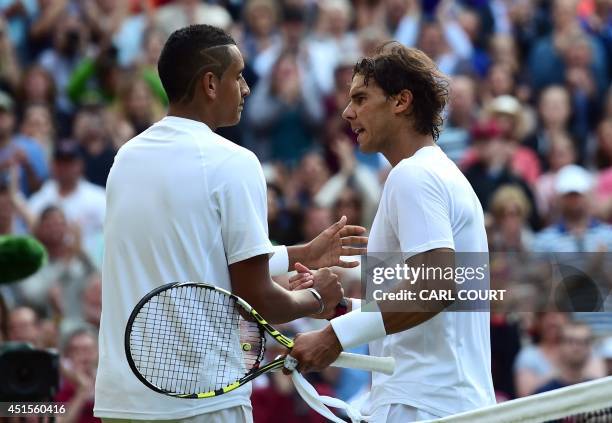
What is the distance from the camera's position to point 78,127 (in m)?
11.2

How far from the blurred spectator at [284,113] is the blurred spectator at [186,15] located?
2.31 feet

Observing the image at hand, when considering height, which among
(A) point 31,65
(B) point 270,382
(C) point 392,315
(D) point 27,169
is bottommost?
(B) point 270,382

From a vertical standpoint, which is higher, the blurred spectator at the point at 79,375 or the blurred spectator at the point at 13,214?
the blurred spectator at the point at 13,214

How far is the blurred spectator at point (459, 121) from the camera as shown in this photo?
465 inches

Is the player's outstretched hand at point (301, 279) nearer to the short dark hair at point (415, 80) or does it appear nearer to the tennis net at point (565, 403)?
the short dark hair at point (415, 80)

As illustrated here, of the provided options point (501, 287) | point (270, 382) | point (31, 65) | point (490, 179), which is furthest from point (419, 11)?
point (270, 382)

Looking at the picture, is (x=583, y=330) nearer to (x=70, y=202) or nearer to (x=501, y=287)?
(x=501, y=287)

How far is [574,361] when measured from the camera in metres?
8.66

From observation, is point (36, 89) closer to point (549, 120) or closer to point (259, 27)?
point (259, 27)

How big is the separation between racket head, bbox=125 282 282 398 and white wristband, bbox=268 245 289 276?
72cm

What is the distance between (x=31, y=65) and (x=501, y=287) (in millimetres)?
4680

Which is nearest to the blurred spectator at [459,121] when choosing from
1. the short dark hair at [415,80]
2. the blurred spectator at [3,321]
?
the blurred spectator at [3,321]

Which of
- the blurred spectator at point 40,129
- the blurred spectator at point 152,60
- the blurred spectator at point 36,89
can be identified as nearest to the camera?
the blurred spectator at point 40,129

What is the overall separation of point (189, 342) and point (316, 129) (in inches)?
296
